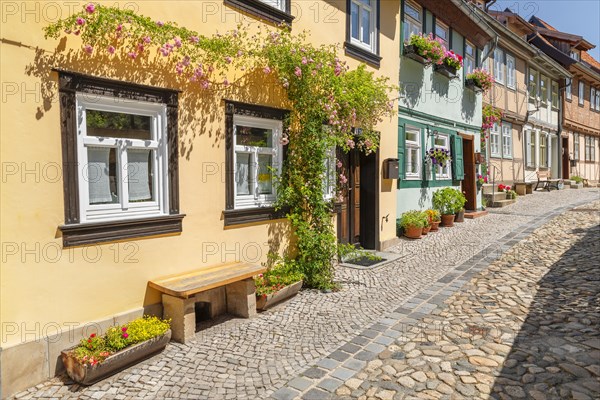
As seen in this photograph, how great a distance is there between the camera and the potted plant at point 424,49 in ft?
31.3

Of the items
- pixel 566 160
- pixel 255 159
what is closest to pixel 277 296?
pixel 255 159

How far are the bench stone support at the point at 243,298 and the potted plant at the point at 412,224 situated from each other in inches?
Result: 216

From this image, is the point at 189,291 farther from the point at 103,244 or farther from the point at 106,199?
the point at 106,199

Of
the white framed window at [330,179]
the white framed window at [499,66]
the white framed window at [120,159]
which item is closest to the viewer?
the white framed window at [120,159]

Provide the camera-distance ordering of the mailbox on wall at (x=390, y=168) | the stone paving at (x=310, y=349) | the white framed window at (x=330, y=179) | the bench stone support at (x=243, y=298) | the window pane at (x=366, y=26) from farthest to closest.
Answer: the mailbox on wall at (x=390, y=168), the window pane at (x=366, y=26), the white framed window at (x=330, y=179), the bench stone support at (x=243, y=298), the stone paving at (x=310, y=349)

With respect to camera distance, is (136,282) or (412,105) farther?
(412,105)

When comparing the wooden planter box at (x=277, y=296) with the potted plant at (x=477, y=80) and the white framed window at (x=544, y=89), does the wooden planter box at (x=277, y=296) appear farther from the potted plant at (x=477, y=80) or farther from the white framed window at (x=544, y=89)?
the white framed window at (x=544, y=89)

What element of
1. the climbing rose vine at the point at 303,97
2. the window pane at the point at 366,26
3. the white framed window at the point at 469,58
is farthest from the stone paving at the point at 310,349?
the white framed window at the point at 469,58

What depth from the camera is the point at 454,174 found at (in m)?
12.2

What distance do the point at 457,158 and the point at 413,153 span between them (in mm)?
2546

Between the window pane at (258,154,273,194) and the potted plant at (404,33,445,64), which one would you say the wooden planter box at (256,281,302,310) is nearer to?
the window pane at (258,154,273,194)

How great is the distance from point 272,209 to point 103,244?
2.48 m

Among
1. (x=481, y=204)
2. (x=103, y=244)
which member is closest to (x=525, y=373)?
(x=103, y=244)

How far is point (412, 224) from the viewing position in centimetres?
957
